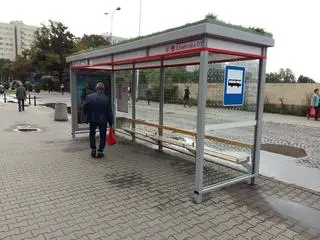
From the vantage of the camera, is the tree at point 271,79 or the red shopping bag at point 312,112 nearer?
the red shopping bag at point 312,112

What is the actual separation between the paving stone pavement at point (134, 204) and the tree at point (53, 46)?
146 feet

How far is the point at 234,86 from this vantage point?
4656 millimetres

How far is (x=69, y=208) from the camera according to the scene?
404 centimetres

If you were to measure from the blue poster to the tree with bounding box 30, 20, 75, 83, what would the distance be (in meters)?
46.4

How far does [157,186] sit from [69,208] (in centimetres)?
151

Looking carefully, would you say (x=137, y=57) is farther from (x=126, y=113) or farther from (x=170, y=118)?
(x=170, y=118)

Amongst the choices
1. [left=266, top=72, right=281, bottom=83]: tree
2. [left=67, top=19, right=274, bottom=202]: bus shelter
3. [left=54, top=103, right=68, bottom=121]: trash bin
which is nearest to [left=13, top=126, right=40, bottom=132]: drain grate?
[left=54, top=103, right=68, bottom=121]: trash bin

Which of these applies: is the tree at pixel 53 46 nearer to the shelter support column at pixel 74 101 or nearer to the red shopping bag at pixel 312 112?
the red shopping bag at pixel 312 112

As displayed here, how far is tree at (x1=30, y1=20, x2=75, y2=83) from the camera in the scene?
47.8 m

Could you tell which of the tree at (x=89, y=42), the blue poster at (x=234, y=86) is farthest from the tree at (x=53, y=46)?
the blue poster at (x=234, y=86)

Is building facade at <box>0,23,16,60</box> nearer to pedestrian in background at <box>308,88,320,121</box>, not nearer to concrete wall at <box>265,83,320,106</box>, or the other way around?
concrete wall at <box>265,83,320,106</box>

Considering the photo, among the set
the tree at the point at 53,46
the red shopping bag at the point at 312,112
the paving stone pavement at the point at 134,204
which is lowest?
the paving stone pavement at the point at 134,204

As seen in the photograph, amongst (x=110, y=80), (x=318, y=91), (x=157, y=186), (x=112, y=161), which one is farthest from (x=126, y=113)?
(x=318, y=91)

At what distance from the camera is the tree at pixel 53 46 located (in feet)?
157
